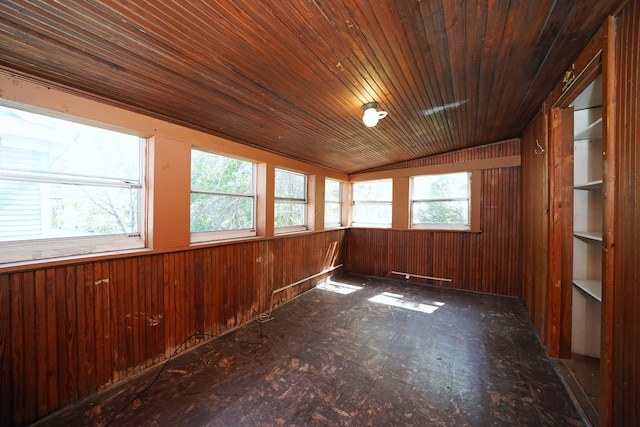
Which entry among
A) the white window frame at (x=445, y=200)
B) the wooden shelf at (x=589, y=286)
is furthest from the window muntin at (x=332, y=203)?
the wooden shelf at (x=589, y=286)

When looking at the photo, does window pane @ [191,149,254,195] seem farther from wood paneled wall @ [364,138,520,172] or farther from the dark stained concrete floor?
wood paneled wall @ [364,138,520,172]

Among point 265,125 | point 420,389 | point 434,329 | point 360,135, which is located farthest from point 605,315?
point 265,125

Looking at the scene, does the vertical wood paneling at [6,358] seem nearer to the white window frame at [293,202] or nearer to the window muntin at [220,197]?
the window muntin at [220,197]

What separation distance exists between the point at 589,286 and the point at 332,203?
3.99 metres

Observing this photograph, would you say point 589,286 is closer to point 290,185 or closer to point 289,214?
point 289,214

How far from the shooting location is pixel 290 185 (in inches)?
162

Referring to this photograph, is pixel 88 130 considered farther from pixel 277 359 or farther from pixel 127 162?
pixel 277 359

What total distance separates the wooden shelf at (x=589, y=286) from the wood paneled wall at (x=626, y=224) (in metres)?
0.84

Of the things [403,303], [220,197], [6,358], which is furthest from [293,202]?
[6,358]

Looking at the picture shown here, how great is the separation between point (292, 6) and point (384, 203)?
446cm

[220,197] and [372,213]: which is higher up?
[220,197]

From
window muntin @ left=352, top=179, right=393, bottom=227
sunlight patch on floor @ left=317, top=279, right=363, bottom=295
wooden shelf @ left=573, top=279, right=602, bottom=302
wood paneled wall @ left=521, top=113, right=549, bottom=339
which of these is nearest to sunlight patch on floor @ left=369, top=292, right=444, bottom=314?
sunlight patch on floor @ left=317, top=279, right=363, bottom=295

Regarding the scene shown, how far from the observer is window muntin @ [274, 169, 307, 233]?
12.7 feet

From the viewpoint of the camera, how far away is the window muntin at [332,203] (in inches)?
201
